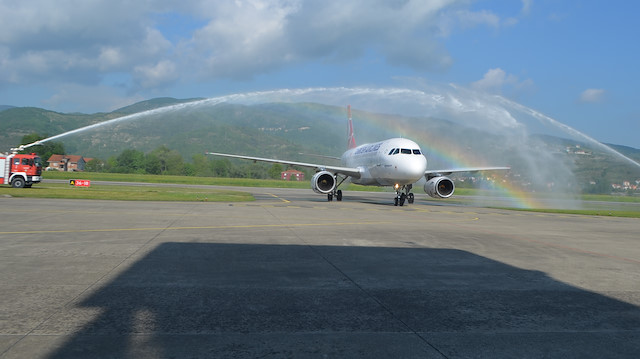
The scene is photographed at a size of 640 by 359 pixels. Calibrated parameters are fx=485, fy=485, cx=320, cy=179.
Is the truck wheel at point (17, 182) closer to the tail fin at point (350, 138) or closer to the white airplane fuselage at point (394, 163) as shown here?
the white airplane fuselage at point (394, 163)

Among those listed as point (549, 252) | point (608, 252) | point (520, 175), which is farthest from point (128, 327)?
point (520, 175)

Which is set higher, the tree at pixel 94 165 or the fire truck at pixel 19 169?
Result: the tree at pixel 94 165

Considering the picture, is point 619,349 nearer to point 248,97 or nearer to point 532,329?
point 532,329

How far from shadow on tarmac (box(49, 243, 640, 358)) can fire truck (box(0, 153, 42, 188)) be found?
35141 millimetres

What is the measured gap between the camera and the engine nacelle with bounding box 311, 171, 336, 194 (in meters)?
35.3

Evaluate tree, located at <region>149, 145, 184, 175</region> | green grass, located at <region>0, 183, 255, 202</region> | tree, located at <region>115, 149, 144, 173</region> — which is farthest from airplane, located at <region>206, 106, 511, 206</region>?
tree, located at <region>115, 149, 144, 173</region>

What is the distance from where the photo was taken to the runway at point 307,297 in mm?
4793

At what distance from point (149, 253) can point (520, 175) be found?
133 feet

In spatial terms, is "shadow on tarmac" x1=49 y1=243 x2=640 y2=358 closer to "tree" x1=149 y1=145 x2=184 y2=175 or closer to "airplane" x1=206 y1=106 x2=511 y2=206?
"airplane" x1=206 y1=106 x2=511 y2=206

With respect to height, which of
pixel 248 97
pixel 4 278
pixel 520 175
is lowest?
pixel 4 278

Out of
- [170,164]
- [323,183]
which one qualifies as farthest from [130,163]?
[323,183]

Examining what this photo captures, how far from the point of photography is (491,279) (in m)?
8.57

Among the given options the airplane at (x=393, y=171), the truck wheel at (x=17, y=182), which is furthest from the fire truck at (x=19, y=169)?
the airplane at (x=393, y=171)

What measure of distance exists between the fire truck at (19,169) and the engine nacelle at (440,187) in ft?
102
